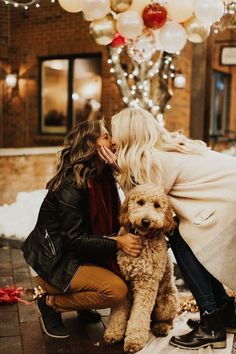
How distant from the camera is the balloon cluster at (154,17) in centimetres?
560

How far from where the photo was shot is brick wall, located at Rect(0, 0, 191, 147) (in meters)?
10.3

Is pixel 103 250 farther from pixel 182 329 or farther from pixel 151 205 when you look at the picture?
pixel 182 329

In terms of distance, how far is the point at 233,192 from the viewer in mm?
3162

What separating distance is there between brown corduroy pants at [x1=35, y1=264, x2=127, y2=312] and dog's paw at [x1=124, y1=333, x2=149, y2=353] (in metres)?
0.23

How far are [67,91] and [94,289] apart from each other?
28.1 ft

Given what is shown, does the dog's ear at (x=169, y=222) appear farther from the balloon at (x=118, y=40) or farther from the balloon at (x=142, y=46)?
the balloon at (x=118, y=40)

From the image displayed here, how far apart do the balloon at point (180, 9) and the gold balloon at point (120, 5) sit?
0.49 meters

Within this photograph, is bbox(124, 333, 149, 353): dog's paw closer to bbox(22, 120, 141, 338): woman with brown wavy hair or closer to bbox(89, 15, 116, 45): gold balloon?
bbox(22, 120, 141, 338): woman with brown wavy hair

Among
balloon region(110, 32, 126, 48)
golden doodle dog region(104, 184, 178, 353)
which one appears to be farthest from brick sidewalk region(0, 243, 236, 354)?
balloon region(110, 32, 126, 48)

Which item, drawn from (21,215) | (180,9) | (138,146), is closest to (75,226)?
(138,146)

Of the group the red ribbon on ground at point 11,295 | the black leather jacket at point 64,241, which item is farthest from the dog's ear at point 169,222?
the red ribbon on ground at point 11,295

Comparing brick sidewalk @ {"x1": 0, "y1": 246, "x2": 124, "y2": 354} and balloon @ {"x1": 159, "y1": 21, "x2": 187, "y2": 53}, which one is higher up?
balloon @ {"x1": 159, "y1": 21, "x2": 187, "y2": 53}

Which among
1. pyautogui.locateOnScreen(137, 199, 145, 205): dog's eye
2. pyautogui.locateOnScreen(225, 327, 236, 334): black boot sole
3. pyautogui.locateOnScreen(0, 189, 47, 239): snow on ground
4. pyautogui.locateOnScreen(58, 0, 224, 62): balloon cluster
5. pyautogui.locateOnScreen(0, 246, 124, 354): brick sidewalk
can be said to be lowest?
pyautogui.locateOnScreen(0, 246, 124, 354): brick sidewalk

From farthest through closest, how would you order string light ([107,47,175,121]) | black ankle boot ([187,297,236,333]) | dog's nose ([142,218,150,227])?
string light ([107,47,175,121]) → black ankle boot ([187,297,236,333]) → dog's nose ([142,218,150,227])
